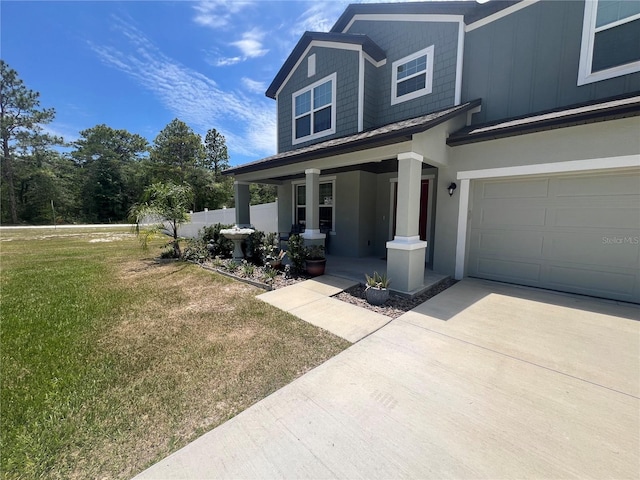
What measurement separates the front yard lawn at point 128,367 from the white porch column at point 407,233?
2.33 metres

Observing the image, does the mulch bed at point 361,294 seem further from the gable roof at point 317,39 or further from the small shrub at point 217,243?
the gable roof at point 317,39

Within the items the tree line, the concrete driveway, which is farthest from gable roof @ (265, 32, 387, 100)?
the tree line

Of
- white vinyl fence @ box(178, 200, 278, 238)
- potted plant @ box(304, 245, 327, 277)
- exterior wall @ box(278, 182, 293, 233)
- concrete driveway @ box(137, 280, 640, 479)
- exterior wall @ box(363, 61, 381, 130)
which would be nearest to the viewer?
concrete driveway @ box(137, 280, 640, 479)

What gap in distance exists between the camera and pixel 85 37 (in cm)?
854

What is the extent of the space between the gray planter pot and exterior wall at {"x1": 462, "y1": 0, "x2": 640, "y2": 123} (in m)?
4.91

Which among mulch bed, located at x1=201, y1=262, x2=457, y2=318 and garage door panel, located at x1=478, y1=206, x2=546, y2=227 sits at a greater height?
garage door panel, located at x1=478, y1=206, x2=546, y2=227

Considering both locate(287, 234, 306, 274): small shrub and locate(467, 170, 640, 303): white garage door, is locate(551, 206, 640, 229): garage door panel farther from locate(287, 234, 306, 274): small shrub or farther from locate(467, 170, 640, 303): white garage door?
locate(287, 234, 306, 274): small shrub

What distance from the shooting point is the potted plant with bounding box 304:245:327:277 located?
6473 mm

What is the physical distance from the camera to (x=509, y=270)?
5.85 m

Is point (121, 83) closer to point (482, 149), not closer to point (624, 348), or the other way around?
point (482, 149)

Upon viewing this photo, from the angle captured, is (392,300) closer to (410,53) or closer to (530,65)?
(530,65)

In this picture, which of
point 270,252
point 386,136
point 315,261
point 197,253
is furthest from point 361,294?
point 197,253

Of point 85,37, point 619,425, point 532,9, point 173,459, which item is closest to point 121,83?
point 85,37

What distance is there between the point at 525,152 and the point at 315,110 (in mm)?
6412
